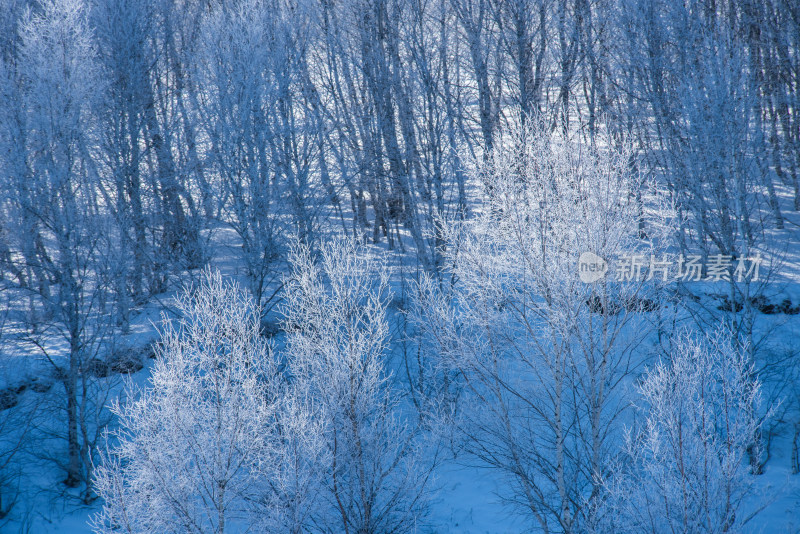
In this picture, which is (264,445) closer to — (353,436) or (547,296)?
(353,436)

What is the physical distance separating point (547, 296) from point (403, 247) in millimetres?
9042

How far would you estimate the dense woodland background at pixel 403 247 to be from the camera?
1112 cm

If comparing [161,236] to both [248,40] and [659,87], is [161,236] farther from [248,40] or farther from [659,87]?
[659,87]

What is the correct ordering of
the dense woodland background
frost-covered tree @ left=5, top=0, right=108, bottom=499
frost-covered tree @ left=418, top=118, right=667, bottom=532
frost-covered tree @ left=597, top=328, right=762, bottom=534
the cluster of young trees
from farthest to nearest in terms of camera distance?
frost-covered tree @ left=5, top=0, right=108, bottom=499 → frost-covered tree @ left=418, top=118, right=667, bottom=532 → the dense woodland background → the cluster of young trees → frost-covered tree @ left=597, top=328, right=762, bottom=534

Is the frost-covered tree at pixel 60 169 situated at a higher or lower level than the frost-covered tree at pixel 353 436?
higher

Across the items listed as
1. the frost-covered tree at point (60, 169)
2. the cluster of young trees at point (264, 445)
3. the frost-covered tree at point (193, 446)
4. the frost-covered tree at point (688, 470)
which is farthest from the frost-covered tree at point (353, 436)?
the frost-covered tree at point (60, 169)

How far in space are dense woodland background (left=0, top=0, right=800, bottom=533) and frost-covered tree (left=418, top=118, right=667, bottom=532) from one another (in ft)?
0.26

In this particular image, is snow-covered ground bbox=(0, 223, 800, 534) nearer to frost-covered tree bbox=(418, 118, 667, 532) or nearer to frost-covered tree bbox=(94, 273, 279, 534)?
frost-covered tree bbox=(418, 118, 667, 532)

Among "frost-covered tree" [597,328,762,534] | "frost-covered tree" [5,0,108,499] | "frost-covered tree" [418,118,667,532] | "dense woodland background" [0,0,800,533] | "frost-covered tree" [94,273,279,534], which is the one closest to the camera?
"frost-covered tree" [597,328,762,534]

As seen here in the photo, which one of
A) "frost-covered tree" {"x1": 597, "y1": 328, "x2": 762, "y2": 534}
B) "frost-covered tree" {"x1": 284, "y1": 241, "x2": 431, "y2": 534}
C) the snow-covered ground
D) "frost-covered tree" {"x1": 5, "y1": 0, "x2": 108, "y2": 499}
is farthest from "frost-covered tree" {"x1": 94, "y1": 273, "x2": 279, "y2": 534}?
"frost-covered tree" {"x1": 597, "y1": 328, "x2": 762, "y2": 534}

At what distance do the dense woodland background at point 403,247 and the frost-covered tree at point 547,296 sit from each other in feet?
0.26

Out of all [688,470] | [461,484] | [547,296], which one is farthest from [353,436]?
[688,470]

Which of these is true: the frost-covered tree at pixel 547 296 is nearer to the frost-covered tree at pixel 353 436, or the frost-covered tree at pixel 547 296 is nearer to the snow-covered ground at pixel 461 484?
Result: the snow-covered ground at pixel 461 484

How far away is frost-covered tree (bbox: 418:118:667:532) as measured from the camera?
11.5 m
